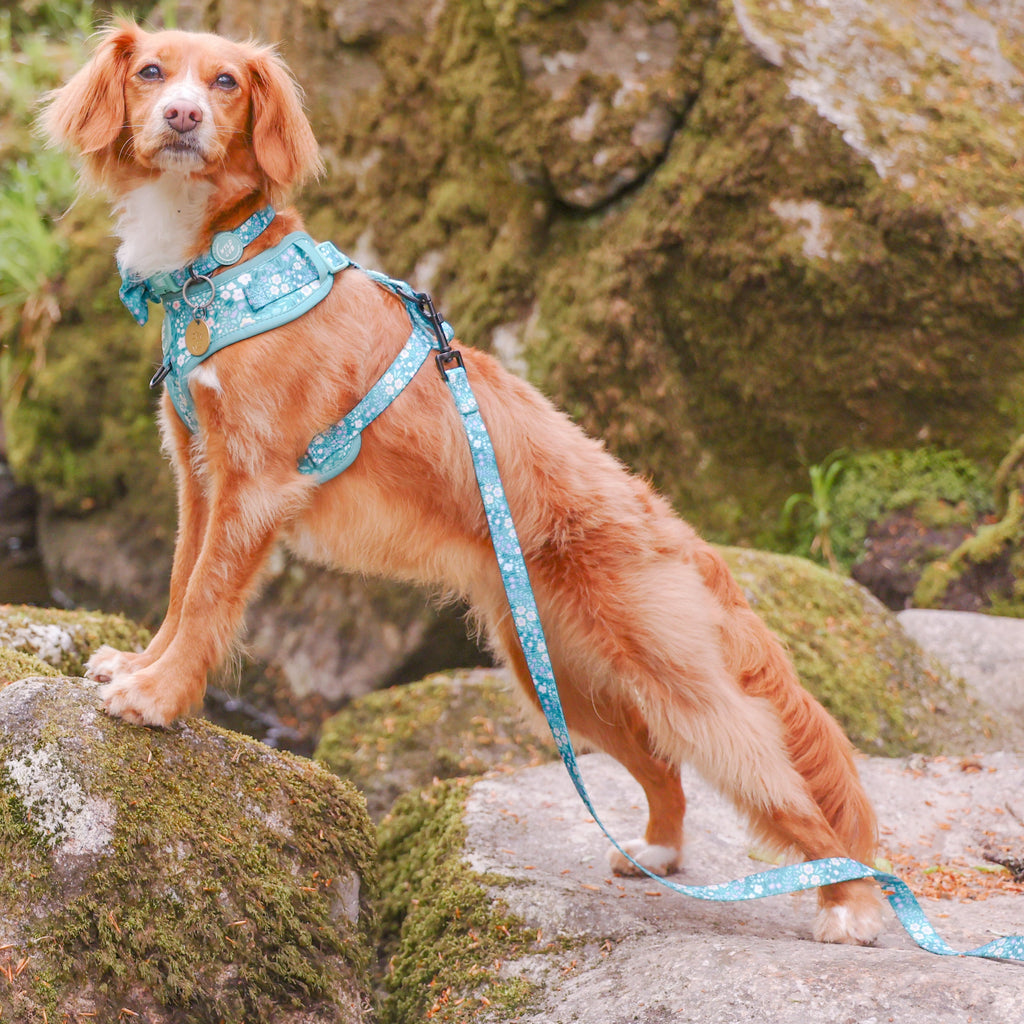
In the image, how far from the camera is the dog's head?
2645 mm

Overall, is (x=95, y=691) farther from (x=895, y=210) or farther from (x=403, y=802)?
(x=895, y=210)

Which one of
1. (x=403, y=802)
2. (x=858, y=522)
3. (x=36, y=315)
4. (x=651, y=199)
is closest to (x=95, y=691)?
(x=403, y=802)

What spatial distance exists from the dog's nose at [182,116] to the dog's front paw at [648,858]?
8.29 ft

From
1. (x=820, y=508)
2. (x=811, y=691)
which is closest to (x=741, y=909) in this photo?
(x=811, y=691)

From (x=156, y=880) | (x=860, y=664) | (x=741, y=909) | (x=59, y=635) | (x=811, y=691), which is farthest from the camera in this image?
(x=860, y=664)

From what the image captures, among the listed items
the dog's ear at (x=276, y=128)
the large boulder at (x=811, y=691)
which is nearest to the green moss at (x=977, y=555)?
the large boulder at (x=811, y=691)

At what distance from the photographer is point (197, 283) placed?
107 inches

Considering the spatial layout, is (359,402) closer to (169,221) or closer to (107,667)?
(169,221)

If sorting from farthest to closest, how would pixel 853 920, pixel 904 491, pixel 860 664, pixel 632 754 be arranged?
pixel 904 491 < pixel 860 664 < pixel 632 754 < pixel 853 920

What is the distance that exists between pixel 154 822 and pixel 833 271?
179 inches

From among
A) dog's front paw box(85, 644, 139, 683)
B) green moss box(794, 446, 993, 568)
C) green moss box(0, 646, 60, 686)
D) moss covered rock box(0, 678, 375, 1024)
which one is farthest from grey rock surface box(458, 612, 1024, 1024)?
green moss box(0, 646, 60, 686)

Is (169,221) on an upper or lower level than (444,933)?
upper

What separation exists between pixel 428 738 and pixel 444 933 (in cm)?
185

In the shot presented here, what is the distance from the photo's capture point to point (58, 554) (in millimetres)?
7312
